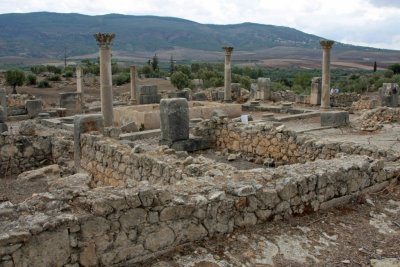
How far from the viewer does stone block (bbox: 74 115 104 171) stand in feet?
32.7

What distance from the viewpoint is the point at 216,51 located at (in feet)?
538

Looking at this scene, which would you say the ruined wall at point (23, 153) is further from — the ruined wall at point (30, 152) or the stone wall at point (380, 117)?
the stone wall at point (380, 117)

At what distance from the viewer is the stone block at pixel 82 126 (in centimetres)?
995

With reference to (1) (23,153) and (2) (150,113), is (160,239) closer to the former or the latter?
(1) (23,153)

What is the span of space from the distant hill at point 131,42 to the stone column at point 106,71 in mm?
124035

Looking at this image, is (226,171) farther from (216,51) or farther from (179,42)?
(179,42)

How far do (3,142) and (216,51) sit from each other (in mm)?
156283

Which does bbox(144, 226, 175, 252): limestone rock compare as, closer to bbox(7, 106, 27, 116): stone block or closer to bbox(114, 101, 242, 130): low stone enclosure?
bbox(114, 101, 242, 130): low stone enclosure

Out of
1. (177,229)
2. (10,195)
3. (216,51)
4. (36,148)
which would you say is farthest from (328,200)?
(216,51)

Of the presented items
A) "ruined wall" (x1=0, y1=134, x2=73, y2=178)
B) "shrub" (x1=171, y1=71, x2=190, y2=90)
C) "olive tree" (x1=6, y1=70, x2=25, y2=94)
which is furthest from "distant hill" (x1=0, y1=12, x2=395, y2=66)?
"ruined wall" (x1=0, y1=134, x2=73, y2=178)

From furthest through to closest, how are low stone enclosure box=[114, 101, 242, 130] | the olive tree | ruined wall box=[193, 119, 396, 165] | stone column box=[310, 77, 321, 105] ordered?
the olive tree < stone column box=[310, 77, 321, 105] < low stone enclosure box=[114, 101, 242, 130] < ruined wall box=[193, 119, 396, 165]

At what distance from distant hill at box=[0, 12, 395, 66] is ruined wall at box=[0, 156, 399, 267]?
133900 mm

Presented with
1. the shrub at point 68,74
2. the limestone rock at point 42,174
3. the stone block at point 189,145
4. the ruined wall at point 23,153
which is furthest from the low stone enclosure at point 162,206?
the shrub at point 68,74

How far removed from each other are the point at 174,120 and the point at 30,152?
3603 millimetres
